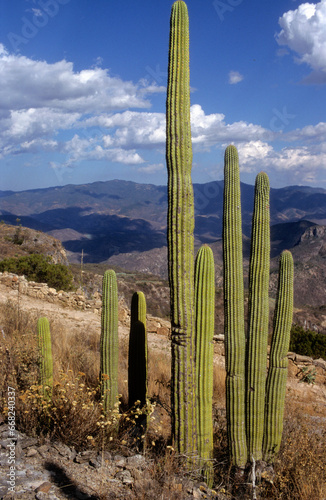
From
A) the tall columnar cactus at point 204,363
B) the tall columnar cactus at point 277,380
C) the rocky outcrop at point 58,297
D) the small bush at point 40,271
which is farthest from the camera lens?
the small bush at point 40,271

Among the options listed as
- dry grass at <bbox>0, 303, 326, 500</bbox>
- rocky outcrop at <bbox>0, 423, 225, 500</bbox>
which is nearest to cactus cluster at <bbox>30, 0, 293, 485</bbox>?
dry grass at <bbox>0, 303, 326, 500</bbox>

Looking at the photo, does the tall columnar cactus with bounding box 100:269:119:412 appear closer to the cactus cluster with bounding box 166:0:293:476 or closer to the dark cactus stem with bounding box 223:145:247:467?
the cactus cluster with bounding box 166:0:293:476

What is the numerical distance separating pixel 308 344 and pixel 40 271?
454 inches

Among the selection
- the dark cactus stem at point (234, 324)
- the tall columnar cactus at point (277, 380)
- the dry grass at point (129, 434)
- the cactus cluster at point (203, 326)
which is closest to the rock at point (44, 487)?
the dry grass at point (129, 434)

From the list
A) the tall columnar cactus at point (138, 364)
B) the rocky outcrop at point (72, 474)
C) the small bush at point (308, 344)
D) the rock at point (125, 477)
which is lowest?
the small bush at point (308, 344)

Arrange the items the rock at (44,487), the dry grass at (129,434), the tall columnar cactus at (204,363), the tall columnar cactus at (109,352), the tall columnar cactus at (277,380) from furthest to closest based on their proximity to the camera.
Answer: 1. the tall columnar cactus at (109,352)
2. the tall columnar cactus at (277,380)
3. the tall columnar cactus at (204,363)
4. the dry grass at (129,434)
5. the rock at (44,487)

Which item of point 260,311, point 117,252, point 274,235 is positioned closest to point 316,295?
point 260,311

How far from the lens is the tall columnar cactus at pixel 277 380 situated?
457 centimetres

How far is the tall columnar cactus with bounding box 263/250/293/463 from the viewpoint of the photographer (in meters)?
4.57

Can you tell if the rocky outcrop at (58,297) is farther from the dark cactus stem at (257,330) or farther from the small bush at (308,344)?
the dark cactus stem at (257,330)

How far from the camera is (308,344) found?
1223 cm

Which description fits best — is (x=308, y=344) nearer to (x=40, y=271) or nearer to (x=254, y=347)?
(x=254, y=347)

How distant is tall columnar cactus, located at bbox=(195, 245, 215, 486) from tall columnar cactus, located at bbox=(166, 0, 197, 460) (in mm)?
97

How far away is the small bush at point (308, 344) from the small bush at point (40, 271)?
9804 millimetres
